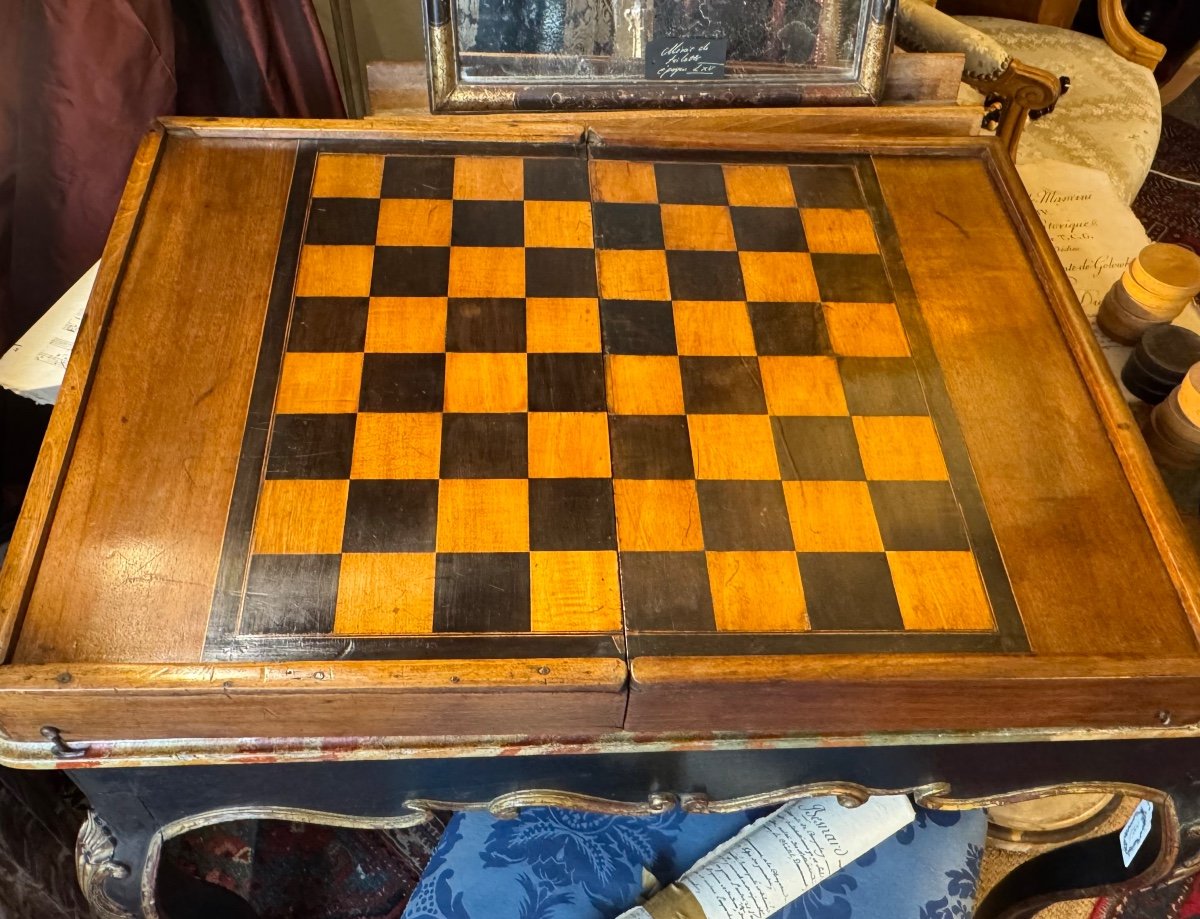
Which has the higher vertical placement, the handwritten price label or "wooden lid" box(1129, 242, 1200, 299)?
the handwritten price label

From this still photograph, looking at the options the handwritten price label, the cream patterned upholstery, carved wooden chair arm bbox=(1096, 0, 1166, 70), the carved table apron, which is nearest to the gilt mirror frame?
the handwritten price label

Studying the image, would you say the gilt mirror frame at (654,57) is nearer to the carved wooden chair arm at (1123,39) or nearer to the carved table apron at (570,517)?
the carved table apron at (570,517)

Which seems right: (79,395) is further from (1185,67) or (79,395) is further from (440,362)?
(1185,67)

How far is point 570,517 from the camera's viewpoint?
954 mm

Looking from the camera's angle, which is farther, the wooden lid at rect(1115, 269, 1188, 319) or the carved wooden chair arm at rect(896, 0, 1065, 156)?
the carved wooden chair arm at rect(896, 0, 1065, 156)

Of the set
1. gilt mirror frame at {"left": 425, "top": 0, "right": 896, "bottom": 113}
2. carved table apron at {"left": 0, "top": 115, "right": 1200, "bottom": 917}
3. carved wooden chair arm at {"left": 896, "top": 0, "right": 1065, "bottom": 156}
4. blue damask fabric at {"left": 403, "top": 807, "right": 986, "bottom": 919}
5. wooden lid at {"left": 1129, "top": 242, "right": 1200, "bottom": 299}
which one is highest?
gilt mirror frame at {"left": 425, "top": 0, "right": 896, "bottom": 113}

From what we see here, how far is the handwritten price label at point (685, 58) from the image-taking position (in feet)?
4.33

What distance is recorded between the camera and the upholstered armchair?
1.85 metres

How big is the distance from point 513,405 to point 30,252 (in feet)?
3.19

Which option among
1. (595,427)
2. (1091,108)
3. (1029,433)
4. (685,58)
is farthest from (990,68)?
(595,427)

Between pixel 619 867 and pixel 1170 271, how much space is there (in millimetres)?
1112

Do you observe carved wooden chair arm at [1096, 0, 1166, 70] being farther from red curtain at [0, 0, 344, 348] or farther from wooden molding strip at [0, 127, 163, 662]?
wooden molding strip at [0, 127, 163, 662]

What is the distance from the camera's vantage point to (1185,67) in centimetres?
284

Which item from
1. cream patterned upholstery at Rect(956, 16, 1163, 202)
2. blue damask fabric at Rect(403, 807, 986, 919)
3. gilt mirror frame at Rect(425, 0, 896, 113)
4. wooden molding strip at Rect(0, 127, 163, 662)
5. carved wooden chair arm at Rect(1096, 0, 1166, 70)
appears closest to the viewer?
wooden molding strip at Rect(0, 127, 163, 662)
